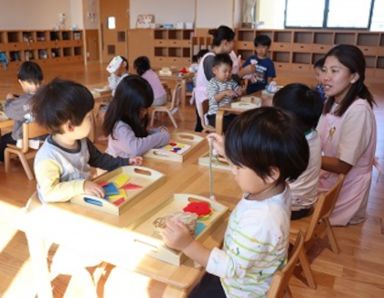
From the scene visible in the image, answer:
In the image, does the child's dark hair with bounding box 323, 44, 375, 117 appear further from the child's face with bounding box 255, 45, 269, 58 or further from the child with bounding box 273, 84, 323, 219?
the child's face with bounding box 255, 45, 269, 58

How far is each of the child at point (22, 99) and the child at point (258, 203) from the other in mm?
2518

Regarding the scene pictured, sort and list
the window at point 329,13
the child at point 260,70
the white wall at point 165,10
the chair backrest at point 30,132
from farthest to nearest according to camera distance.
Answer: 1. the white wall at point 165,10
2. the window at point 329,13
3. the child at point 260,70
4. the chair backrest at point 30,132

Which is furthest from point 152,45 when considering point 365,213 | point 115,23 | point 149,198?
point 149,198

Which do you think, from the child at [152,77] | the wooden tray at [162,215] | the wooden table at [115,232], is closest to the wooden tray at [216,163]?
the wooden table at [115,232]

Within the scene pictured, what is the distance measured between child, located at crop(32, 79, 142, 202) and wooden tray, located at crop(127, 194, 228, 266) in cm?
22

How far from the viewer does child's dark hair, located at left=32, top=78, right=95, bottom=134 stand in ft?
4.99

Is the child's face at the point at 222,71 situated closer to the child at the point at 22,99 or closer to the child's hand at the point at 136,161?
the child at the point at 22,99

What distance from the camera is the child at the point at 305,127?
1.78 meters

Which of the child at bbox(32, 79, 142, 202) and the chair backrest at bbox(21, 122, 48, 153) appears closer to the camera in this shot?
the child at bbox(32, 79, 142, 202)

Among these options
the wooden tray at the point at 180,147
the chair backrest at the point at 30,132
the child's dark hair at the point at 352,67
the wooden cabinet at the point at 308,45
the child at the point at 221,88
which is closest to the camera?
the wooden tray at the point at 180,147

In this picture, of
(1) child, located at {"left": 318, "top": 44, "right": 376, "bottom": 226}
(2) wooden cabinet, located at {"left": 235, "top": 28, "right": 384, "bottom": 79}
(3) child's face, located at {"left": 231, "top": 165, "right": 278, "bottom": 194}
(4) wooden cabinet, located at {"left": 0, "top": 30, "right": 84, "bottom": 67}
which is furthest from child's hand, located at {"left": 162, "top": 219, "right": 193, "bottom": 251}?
(4) wooden cabinet, located at {"left": 0, "top": 30, "right": 84, "bottom": 67}

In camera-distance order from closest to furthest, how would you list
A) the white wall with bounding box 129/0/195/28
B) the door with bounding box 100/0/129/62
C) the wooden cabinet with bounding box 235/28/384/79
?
the wooden cabinet with bounding box 235/28/384/79, the white wall with bounding box 129/0/195/28, the door with bounding box 100/0/129/62

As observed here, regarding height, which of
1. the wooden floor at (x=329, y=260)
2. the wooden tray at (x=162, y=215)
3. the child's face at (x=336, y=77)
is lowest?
the wooden floor at (x=329, y=260)

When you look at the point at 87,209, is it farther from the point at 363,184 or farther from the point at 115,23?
the point at 115,23
